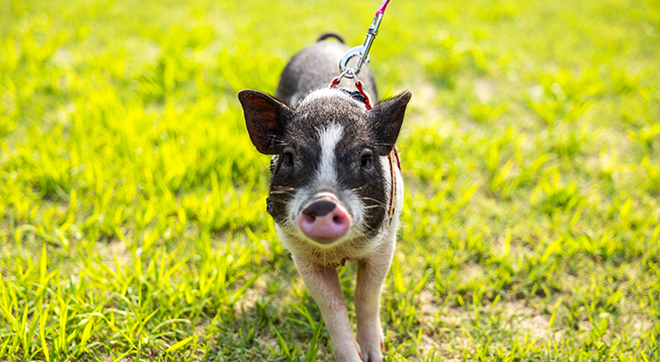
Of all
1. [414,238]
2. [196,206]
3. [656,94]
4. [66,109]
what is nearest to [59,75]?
[66,109]

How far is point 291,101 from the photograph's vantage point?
2.87 metres

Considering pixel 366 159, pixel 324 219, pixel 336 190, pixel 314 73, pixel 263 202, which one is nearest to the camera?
pixel 324 219

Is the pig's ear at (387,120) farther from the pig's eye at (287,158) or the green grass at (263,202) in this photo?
the green grass at (263,202)

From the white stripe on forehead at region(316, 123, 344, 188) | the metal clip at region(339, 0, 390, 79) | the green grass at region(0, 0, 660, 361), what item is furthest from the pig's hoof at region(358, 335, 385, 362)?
the metal clip at region(339, 0, 390, 79)

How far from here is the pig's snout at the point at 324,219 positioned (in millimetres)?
1561

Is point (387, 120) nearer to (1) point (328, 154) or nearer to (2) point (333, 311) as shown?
(1) point (328, 154)

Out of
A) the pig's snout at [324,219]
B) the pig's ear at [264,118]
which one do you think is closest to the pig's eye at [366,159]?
the pig's snout at [324,219]

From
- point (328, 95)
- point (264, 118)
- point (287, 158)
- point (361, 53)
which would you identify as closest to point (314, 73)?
point (361, 53)

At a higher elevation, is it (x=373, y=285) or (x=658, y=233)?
(x=373, y=285)

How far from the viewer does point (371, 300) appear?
85.1 inches

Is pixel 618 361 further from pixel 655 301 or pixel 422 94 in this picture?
pixel 422 94

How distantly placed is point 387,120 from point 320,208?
57cm

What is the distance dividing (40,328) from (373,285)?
1.62m

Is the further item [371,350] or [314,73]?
[314,73]
